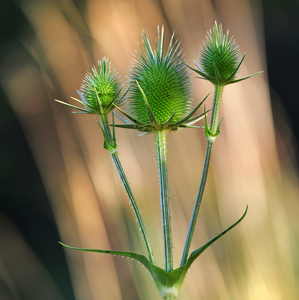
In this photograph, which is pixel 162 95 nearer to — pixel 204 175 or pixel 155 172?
pixel 204 175

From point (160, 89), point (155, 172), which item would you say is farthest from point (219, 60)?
point (155, 172)

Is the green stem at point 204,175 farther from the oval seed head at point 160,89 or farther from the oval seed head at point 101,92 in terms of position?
the oval seed head at point 101,92

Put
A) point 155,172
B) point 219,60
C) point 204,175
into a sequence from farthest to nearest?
point 155,172, point 219,60, point 204,175

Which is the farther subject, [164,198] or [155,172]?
[155,172]

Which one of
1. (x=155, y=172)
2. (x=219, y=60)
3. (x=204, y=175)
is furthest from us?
(x=155, y=172)

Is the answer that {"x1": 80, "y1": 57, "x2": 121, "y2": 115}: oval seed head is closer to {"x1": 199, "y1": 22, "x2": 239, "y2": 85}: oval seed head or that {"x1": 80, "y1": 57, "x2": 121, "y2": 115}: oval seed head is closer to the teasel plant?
the teasel plant

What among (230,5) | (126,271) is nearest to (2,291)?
(126,271)

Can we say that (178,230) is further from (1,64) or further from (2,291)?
(1,64)
